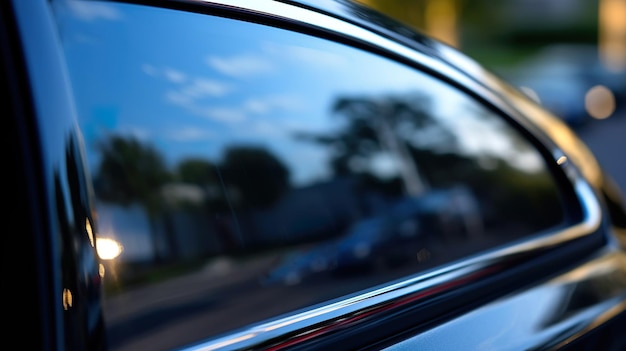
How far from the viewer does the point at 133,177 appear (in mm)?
1798

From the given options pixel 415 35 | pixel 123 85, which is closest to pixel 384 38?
pixel 415 35

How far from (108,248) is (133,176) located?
379 mm

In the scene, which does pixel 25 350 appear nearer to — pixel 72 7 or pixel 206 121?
pixel 72 7

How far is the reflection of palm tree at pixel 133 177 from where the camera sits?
64.2 inches

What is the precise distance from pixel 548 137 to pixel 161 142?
94 cm

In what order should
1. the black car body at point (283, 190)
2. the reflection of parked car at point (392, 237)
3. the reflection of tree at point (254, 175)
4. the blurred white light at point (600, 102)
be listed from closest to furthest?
the black car body at point (283, 190)
the reflection of tree at point (254, 175)
the reflection of parked car at point (392, 237)
the blurred white light at point (600, 102)

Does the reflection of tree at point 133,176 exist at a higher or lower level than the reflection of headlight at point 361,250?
higher

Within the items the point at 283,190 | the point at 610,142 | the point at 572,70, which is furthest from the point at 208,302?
the point at 572,70

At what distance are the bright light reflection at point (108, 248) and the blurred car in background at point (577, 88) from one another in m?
12.8

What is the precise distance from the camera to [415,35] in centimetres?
173

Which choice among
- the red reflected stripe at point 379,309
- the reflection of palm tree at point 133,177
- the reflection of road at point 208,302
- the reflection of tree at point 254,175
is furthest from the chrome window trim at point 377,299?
the reflection of tree at point 254,175

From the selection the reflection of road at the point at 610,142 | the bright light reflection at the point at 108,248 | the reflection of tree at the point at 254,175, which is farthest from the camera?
the reflection of road at the point at 610,142

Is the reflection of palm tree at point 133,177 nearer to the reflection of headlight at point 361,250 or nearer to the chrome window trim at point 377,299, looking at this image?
the chrome window trim at point 377,299

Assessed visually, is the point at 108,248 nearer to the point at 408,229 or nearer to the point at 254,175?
the point at 254,175
